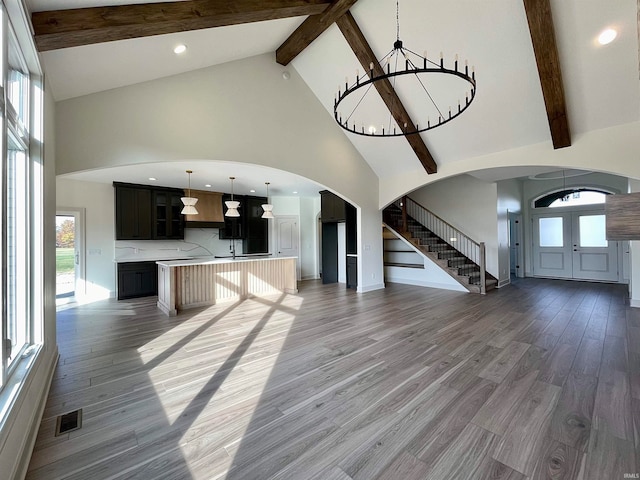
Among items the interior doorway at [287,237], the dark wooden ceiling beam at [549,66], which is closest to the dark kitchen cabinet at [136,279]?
the interior doorway at [287,237]

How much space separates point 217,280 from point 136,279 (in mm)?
2320

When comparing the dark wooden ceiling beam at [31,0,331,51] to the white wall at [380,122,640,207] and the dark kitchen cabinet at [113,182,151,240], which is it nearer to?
the white wall at [380,122,640,207]

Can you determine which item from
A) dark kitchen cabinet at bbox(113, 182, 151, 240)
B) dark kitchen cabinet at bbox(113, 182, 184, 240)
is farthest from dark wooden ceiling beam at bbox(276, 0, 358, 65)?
dark kitchen cabinet at bbox(113, 182, 151, 240)

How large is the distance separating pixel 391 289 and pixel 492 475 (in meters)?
5.82

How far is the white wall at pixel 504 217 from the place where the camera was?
25.5ft

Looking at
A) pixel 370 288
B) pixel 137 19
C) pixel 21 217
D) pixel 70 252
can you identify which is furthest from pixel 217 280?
pixel 137 19

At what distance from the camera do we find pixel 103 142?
3.80 meters

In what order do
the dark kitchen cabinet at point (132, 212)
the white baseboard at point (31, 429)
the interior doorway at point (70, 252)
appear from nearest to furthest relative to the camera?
the white baseboard at point (31, 429), the interior doorway at point (70, 252), the dark kitchen cabinet at point (132, 212)

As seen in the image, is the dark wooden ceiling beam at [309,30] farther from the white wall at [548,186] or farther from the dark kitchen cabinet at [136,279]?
the white wall at [548,186]

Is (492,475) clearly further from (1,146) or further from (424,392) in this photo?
(1,146)

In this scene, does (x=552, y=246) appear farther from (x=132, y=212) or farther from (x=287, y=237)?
(x=132, y=212)

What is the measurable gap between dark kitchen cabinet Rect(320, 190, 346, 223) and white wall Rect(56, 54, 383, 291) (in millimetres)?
757

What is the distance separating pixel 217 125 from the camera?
468cm

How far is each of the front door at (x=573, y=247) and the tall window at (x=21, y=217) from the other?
37.9 feet
